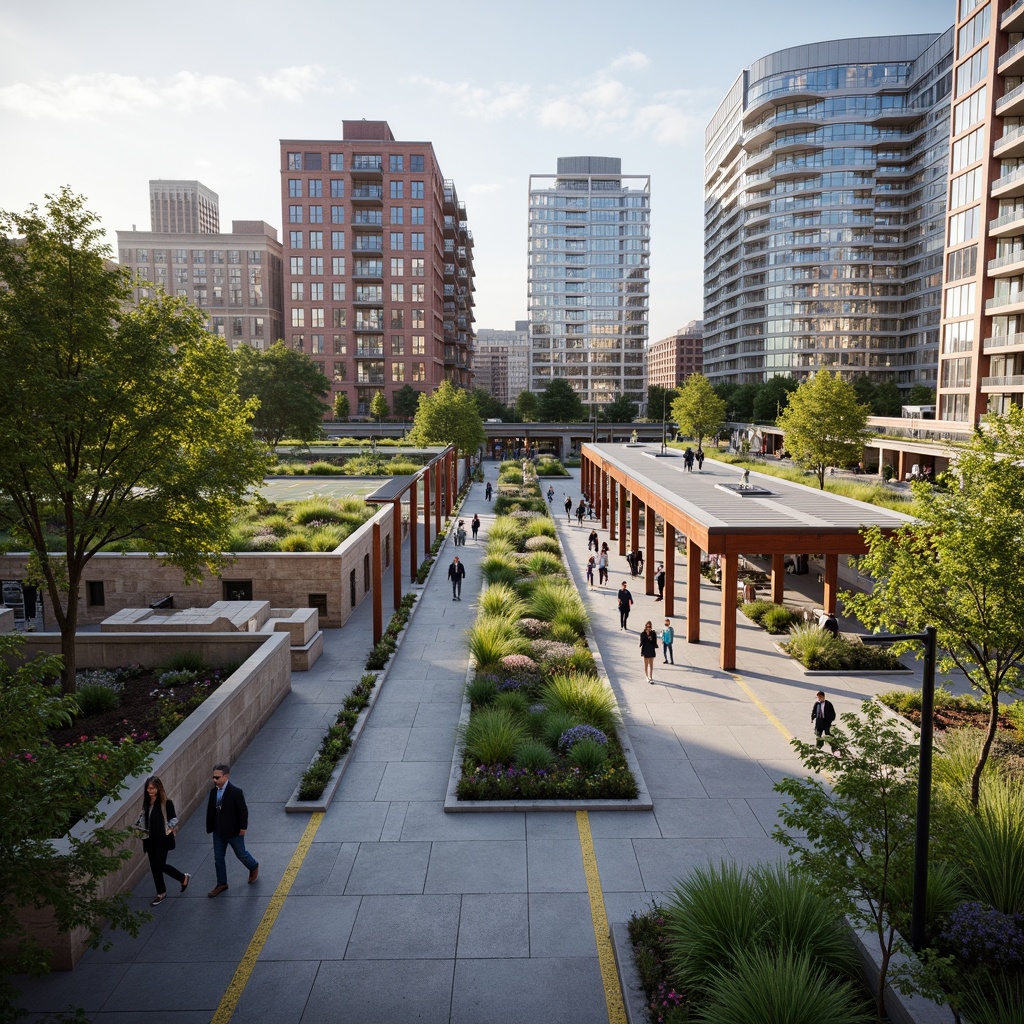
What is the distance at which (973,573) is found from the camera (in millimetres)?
10180

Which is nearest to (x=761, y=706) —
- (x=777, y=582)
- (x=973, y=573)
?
(x=973, y=573)

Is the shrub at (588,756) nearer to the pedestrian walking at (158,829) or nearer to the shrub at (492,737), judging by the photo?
the shrub at (492,737)

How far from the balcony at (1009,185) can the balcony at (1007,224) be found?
1.14 m

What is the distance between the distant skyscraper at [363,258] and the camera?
8738 centimetres

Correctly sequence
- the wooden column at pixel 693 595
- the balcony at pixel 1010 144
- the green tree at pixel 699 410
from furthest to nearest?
1. the green tree at pixel 699 410
2. the balcony at pixel 1010 144
3. the wooden column at pixel 693 595

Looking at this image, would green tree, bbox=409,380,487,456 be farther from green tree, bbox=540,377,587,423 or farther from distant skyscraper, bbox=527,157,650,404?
distant skyscraper, bbox=527,157,650,404

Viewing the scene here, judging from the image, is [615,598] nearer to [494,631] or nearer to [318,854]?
[494,631]

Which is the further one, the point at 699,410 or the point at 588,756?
the point at 699,410

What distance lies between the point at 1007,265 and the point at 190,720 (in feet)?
174

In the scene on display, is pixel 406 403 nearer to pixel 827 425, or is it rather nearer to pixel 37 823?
pixel 827 425

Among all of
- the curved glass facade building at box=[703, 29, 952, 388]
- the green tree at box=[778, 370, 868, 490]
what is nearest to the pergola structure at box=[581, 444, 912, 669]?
the green tree at box=[778, 370, 868, 490]

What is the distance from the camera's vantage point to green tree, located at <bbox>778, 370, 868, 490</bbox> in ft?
141

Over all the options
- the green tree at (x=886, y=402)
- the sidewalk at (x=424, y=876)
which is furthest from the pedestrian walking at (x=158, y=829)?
the green tree at (x=886, y=402)

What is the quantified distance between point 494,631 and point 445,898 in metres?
9.62
